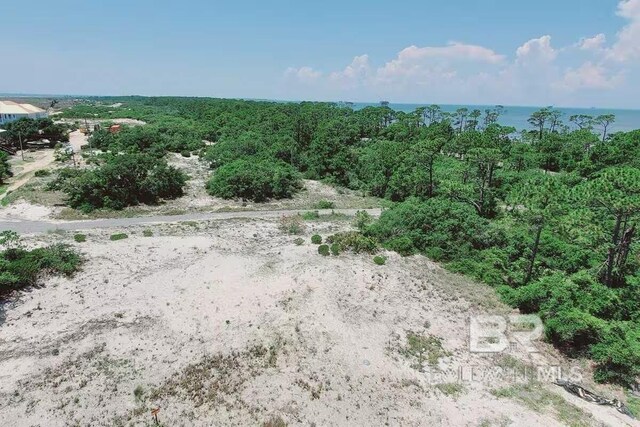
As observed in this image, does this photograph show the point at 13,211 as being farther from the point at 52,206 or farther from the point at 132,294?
the point at 132,294

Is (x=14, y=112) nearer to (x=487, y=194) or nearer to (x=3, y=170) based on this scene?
(x=3, y=170)

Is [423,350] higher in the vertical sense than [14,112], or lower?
lower

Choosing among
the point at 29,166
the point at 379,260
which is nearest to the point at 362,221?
the point at 379,260

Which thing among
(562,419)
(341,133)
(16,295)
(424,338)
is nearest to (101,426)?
(16,295)

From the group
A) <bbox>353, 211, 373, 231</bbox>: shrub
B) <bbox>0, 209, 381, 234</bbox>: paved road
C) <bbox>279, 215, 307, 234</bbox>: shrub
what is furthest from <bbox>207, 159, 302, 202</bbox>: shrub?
<bbox>353, 211, 373, 231</bbox>: shrub

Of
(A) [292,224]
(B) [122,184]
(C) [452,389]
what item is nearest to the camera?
(C) [452,389]

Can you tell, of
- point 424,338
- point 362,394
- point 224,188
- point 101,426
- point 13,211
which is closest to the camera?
point 101,426
